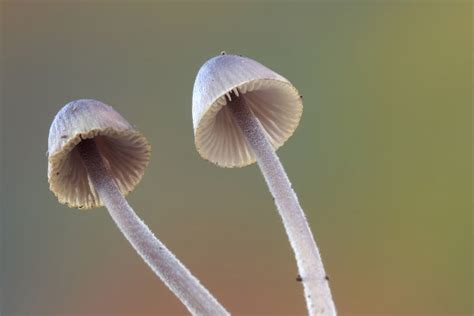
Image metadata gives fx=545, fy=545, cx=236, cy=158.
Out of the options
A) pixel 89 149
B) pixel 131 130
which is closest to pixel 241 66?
pixel 131 130

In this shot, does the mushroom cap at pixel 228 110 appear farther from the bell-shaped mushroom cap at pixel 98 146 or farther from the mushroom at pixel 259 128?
the bell-shaped mushroom cap at pixel 98 146

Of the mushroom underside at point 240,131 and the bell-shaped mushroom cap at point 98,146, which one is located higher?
the mushroom underside at point 240,131

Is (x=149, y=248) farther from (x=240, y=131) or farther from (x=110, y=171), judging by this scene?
(x=240, y=131)

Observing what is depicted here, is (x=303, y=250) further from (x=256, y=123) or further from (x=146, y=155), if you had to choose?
(x=146, y=155)

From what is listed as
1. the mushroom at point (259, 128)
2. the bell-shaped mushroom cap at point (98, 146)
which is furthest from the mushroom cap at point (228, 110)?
the bell-shaped mushroom cap at point (98, 146)

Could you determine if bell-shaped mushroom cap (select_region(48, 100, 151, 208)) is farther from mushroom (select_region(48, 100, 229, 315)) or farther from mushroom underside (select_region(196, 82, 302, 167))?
mushroom underside (select_region(196, 82, 302, 167))

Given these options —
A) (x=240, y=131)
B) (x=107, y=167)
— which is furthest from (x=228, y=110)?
(x=107, y=167)
